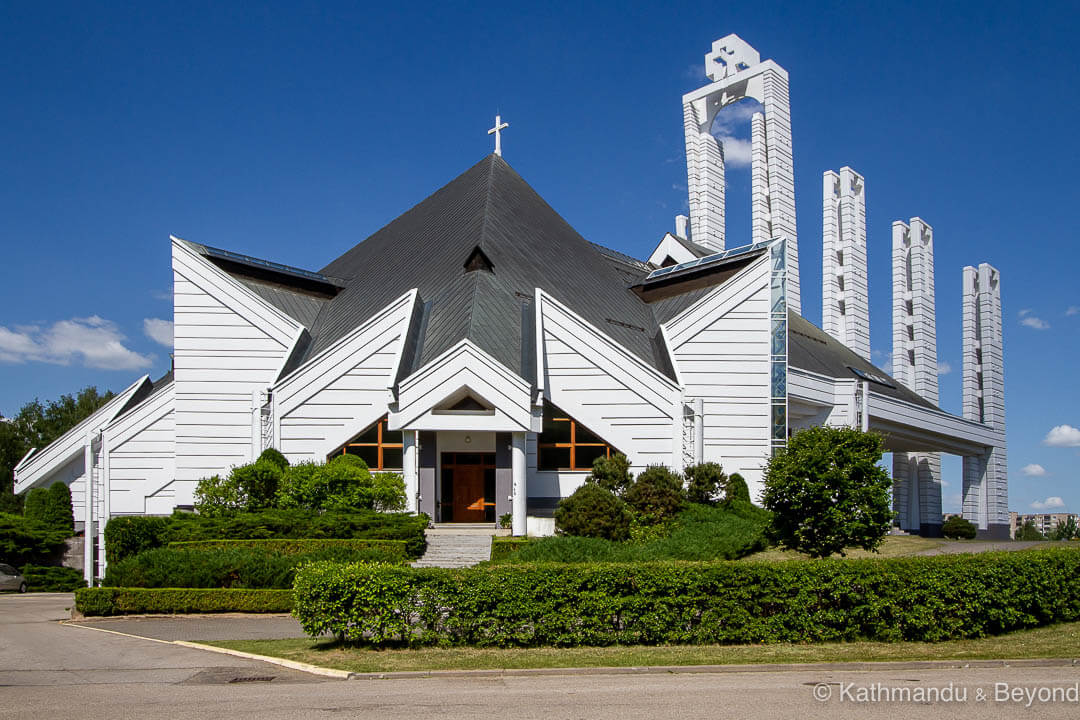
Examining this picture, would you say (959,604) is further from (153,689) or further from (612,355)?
(612,355)

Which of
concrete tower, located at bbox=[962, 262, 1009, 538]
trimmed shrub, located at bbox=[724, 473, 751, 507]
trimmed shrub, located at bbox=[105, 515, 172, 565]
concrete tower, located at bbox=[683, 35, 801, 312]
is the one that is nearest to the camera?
trimmed shrub, located at bbox=[105, 515, 172, 565]

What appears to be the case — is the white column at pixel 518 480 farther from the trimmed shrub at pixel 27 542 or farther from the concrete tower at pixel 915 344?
the concrete tower at pixel 915 344

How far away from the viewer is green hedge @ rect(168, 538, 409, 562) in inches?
828

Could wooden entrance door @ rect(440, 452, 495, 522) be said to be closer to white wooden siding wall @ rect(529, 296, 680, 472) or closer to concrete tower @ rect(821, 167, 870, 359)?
white wooden siding wall @ rect(529, 296, 680, 472)

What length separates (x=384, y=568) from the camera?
44.8 feet

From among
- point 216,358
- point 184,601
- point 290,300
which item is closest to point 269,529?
point 184,601

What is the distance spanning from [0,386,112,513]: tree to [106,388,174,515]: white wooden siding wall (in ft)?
89.5

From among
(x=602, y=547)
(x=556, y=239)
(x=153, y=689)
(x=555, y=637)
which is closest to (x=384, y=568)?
(x=555, y=637)

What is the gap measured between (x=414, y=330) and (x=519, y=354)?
385 cm

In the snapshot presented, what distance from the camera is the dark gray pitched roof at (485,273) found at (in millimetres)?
30391

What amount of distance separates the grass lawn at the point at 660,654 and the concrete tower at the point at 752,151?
35.4m

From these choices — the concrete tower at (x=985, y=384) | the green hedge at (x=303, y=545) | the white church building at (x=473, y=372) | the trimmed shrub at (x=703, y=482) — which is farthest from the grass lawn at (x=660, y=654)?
the concrete tower at (x=985, y=384)

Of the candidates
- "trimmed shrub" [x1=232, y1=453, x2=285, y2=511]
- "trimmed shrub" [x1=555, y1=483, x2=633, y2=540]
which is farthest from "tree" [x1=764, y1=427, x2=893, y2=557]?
"trimmed shrub" [x1=232, y1=453, x2=285, y2=511]

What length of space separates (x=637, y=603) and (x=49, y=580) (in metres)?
26.7
